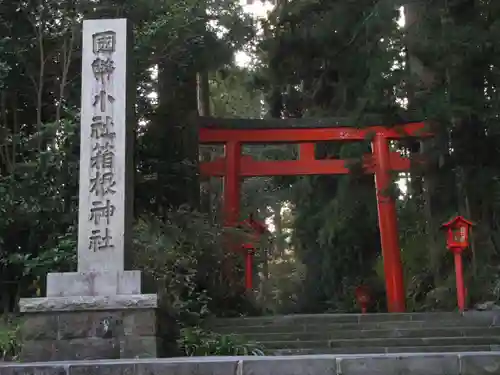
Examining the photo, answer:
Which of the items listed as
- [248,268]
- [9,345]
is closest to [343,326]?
[248,268]

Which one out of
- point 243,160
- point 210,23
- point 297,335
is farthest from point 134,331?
point 243,160

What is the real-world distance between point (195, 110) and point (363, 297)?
6397 mm

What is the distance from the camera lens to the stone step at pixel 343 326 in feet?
31.1

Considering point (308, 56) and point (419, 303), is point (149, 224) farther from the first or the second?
point (419, 303)

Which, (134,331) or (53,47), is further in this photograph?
(53,47)

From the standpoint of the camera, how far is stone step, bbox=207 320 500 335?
947cm

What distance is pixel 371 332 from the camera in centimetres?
923

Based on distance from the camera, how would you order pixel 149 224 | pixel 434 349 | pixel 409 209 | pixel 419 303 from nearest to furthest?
pixel 434 349
pixel 149 224
pixel 419 303
pixel 409 209

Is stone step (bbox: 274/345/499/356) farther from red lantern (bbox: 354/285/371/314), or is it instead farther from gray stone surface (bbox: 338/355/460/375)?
red lantern (bbox: 354/285/371/314)

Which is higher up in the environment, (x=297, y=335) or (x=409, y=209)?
(x=409, y=209)

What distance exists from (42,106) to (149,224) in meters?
2.78

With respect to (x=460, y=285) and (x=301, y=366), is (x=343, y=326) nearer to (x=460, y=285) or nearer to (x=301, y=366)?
(x=460, y=285)

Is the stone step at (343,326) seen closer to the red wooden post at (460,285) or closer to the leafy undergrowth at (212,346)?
the red wooden post at (460,285)

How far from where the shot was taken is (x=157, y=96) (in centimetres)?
1188
